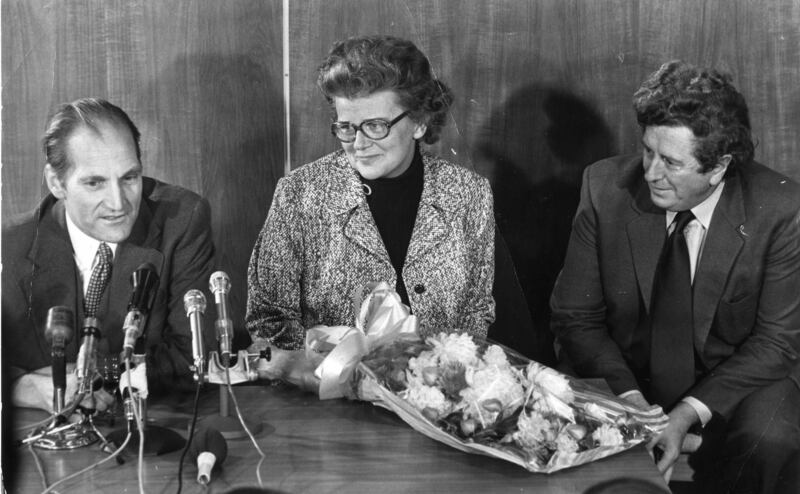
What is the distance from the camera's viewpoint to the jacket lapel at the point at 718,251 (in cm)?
281

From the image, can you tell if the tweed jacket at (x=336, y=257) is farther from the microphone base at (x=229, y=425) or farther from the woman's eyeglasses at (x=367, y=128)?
the microphone base at (x=229, y=425)

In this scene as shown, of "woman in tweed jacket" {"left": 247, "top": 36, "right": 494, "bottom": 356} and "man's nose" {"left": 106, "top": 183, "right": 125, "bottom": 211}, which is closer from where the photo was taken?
"man's nose" {"left": 106, "top": 183, "right": 125, "bottom": 211}

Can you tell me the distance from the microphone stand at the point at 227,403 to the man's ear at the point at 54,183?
68 centimetres

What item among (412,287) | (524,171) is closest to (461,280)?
(412,287)

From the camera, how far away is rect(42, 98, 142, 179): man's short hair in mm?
2492

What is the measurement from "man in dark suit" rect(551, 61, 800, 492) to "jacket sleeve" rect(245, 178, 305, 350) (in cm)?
92

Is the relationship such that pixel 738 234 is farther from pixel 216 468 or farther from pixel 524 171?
pixel 216 468

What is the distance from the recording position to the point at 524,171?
3109mm

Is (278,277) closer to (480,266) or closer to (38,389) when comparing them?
(480,266)

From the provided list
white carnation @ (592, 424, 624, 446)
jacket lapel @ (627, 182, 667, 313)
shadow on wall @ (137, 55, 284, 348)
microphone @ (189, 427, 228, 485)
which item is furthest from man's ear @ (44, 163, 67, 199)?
jacket lapel @ (627, 182, 667, 313)

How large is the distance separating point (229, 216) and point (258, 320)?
0.34m

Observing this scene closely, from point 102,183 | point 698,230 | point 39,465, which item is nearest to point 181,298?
point 102,183

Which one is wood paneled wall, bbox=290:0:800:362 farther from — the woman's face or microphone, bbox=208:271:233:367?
Result: microphone, bbox=208:271:233:367

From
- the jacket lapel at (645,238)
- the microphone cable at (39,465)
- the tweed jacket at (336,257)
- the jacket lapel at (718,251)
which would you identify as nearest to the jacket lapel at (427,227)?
the tweed jacket at (336,257)
